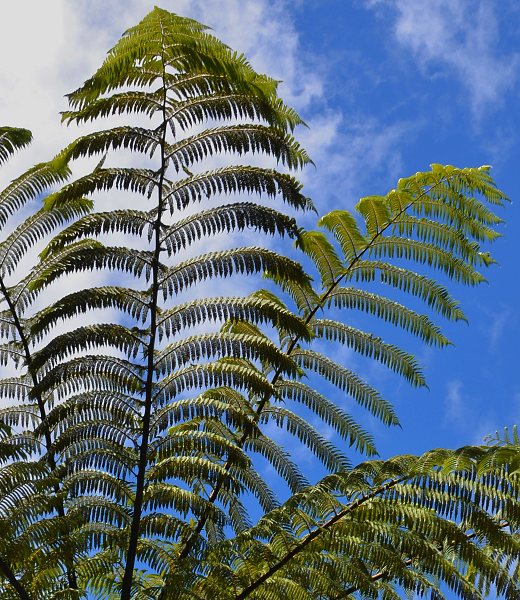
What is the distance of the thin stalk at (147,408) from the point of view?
171 inches

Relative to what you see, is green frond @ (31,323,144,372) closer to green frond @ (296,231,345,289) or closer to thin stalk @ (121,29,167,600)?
thin stalk @ (121,29,167,600)

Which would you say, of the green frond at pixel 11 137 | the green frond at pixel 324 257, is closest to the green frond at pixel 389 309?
the green frond at pixel 324 257

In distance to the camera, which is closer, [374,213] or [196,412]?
[196,412]

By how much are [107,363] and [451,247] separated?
6.96ft

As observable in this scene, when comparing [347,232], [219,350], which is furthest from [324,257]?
[219,350]

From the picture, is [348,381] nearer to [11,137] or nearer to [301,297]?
[301,297]

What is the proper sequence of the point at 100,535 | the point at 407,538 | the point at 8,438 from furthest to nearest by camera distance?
the point at 8,438 < the point at 100,535 < the point at 407,538

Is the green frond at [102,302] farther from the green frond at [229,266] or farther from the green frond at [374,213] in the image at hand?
the green frond at [374,213]

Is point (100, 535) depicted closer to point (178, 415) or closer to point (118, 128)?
point (178, 415)

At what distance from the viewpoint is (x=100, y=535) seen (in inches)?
180

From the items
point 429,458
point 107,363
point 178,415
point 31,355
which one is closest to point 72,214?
point 31,355

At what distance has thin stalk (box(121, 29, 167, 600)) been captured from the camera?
4.33 m

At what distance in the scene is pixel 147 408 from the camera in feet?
14.9

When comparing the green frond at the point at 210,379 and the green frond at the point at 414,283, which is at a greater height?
the green frond at the point at 414,283
